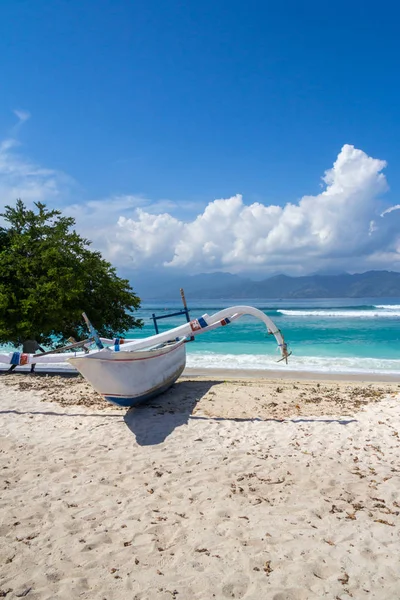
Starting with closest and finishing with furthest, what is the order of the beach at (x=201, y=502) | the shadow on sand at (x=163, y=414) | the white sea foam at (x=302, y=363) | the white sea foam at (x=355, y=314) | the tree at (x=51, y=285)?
the beach at (x=201, y=502), the shadow on sand at (x=163, y=414), the tree at (x=51, y=285), the white sea foam at (x=302, y=363), the white sea foam at (x=355, y=314)

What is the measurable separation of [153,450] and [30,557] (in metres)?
2.90

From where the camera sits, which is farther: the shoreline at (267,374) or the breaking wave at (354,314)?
the breaking wave at (354,314)

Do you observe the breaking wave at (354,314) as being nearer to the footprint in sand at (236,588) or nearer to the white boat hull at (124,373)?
the white boat hull at (124,373)

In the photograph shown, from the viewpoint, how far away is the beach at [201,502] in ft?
11.0

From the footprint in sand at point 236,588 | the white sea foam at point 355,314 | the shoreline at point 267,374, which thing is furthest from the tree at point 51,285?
the white sea foam at point 355,314

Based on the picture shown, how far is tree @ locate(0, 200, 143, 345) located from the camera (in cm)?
1350

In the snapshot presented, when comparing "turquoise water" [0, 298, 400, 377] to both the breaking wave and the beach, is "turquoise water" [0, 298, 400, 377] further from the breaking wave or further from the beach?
the breaking wave

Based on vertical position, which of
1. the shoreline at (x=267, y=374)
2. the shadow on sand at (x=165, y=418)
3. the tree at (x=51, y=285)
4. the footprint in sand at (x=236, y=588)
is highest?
the tree at (x=51, y=285)

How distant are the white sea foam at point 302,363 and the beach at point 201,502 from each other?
8.07 metres

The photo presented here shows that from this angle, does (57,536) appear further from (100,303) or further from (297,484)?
(100,303)

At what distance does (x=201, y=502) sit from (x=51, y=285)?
34.6ft

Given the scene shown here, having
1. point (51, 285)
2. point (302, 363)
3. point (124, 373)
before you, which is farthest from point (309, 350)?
point (124, 373)

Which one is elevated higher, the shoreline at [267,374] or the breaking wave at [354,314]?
the shoreline at [267,374]

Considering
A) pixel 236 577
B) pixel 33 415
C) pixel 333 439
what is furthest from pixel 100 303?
pixel 236 577
